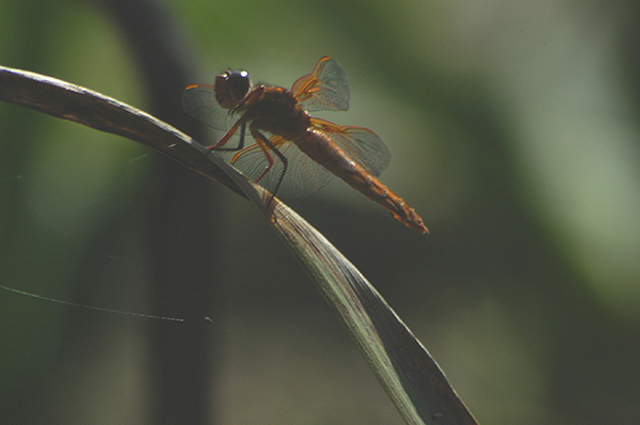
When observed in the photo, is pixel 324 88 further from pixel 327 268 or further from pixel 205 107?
pixel 327 268

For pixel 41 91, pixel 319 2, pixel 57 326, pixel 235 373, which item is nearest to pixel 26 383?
pixel 57 326

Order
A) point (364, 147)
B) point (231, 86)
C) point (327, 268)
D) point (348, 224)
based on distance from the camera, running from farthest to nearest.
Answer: point (348, 224)
point (364, 147)
point (231, 86)
point (327, 268)

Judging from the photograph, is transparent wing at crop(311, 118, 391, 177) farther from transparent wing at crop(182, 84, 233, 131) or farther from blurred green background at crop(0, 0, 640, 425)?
blurred green background at crop(0, 0, 640, 425)

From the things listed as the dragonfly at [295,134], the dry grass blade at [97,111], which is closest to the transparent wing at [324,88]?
the dragonfly at [295,134]

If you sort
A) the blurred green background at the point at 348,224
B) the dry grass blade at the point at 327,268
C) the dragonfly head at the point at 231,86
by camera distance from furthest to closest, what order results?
the blurred green background at the point at 348,224, the dragonfly head at the point at 231,86, the dry grass blade at the point at 327,268

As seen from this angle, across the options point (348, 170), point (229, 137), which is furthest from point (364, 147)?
point (229, 137)

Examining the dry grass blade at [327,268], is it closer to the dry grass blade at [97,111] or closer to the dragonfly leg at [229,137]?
the dry grass blade at [97,111]

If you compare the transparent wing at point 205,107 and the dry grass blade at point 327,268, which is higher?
the transparent wing at point 205,107
